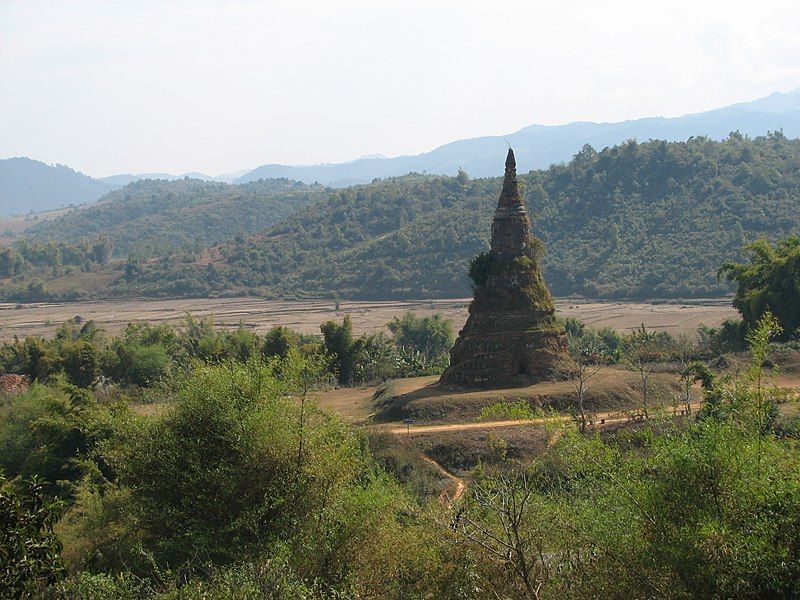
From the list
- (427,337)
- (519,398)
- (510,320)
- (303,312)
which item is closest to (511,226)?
(510,320)

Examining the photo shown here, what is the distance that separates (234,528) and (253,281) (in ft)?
371

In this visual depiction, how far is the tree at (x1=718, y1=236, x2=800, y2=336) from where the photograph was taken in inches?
1542

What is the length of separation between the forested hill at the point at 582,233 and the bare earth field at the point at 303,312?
4985mm

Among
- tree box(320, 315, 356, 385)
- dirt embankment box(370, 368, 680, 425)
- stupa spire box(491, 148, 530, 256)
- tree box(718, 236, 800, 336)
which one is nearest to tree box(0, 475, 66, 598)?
dirt embankment box(370, 368, 680, 425)

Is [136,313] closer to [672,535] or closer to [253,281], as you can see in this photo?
[253,281]

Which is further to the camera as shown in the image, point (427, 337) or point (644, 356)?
point (427, 337)

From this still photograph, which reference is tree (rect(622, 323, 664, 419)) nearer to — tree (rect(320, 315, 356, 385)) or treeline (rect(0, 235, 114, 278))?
tree (rect(320, 315, 356, 385))

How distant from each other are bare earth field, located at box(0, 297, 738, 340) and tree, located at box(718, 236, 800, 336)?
21486 millimetres

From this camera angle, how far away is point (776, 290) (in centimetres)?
4003

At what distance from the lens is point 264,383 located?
52.0 feet

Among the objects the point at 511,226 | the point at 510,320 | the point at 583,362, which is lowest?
the point at 583,362

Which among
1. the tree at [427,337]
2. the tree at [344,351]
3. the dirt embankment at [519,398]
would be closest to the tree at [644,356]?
the dirt embankment at [519,398]

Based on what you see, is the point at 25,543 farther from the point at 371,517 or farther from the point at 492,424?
the point at 492,424

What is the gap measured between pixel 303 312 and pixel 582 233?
121ft
